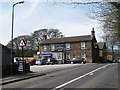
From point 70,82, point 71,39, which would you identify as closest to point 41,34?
point 71,39

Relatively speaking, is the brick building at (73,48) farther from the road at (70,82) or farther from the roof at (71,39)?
the road at (70,82)

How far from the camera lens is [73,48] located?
311 ft

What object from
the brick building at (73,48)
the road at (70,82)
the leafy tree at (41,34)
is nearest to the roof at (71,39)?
the brick building at (73,48)

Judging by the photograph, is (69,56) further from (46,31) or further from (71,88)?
(71,88)

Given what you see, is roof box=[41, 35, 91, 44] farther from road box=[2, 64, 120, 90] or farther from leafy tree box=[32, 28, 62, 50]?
road box=[2, 64, 120, 90]

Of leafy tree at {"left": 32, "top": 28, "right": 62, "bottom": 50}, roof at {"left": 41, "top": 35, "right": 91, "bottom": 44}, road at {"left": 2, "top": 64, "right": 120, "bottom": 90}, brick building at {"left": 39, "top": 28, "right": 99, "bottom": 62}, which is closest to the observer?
road at {"left": 2, "top": 64, "right": 120, "bottom": 90}

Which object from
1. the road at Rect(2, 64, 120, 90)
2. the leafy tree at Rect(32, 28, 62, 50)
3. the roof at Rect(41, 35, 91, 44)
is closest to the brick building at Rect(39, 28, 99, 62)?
the roof at Rect(41, 35, 91, 44)

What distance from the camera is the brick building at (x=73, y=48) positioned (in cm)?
9175

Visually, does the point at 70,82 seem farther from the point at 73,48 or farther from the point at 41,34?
the point at 41,34

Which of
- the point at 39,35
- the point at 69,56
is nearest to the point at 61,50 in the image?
the point at 69,56

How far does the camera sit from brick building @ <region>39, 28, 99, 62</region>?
9175 cm

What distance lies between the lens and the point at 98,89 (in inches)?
717

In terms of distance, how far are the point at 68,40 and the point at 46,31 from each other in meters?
21.1

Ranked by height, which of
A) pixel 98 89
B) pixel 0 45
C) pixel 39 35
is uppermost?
pixel 39 35
